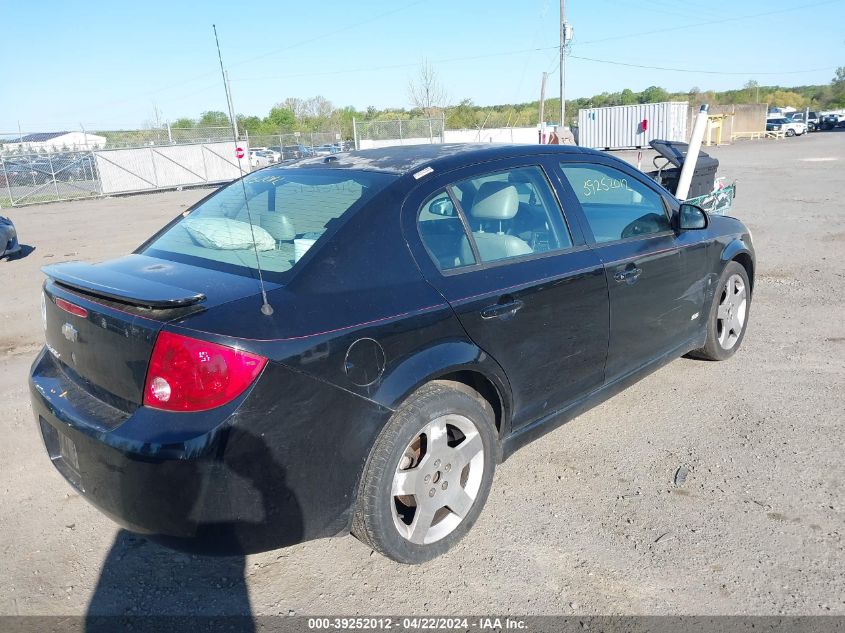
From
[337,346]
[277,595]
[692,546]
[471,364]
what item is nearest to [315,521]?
[277,595]

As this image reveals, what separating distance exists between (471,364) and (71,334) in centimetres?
162

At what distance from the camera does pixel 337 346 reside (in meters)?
2.32

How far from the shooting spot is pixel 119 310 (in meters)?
2.34

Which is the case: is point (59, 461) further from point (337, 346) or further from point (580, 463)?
point (580, 463)

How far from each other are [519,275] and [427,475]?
1004mm

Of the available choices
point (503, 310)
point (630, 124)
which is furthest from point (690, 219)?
point (630, 124)

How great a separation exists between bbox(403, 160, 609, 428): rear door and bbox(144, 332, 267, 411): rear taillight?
2.90 ft

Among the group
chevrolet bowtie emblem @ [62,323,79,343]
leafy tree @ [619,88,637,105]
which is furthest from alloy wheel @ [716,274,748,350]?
leafy tree @ [619,88,637,105]

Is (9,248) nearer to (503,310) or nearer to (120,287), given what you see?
(120,287)

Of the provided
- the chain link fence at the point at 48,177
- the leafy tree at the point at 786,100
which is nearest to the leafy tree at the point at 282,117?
the chain link fence at the point at 48,177

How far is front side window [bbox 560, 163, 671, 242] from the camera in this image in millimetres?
3611

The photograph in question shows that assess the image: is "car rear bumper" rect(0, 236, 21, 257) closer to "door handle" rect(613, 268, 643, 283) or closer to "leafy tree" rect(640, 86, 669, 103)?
"door handle" rect(613, 268, 643, 283)

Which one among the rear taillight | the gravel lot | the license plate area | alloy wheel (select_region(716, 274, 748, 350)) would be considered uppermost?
the rear taillight

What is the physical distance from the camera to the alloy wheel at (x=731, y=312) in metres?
4.68
